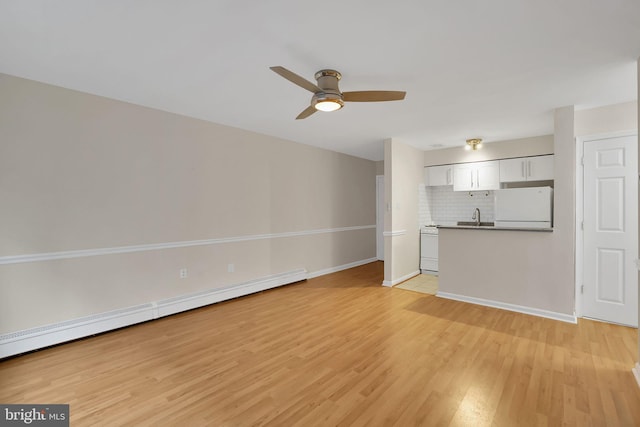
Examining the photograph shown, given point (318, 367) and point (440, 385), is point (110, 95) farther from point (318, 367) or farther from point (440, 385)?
point (440, 385)

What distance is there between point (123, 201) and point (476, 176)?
18.0 ft

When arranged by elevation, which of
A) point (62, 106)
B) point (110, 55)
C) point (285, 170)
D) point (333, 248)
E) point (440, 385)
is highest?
point (110, 55)

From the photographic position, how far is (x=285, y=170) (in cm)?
502

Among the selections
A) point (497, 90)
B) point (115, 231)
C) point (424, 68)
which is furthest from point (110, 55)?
point (497, 90)

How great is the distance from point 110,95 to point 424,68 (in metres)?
3.17

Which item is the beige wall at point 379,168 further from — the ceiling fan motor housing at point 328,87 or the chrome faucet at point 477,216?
the ceiling fan motor housing at point 328,87

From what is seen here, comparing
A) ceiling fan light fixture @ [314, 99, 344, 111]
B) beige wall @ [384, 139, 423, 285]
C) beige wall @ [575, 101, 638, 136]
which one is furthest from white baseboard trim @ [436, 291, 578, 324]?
ceiling fan light fixture @ [314, 99, 344, 111]

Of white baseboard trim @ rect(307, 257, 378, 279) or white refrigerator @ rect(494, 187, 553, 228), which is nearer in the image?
white refrigerator @ rect(494, 187, 553, 228)

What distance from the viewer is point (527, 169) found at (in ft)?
15.7

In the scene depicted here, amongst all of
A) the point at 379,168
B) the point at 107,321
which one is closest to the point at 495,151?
the point at 379,168

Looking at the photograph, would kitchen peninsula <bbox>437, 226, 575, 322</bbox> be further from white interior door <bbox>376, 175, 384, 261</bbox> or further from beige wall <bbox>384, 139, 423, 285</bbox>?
white interior door <bbox>376, 175, 384, 261</bbox>

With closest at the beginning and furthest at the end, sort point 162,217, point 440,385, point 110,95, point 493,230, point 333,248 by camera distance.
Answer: point 440,385, point 110,95, point 162,217, point 493,230, point 333,248

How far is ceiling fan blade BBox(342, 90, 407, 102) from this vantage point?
2.41 m

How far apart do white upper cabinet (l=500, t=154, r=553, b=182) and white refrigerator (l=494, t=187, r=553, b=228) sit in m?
0.62
